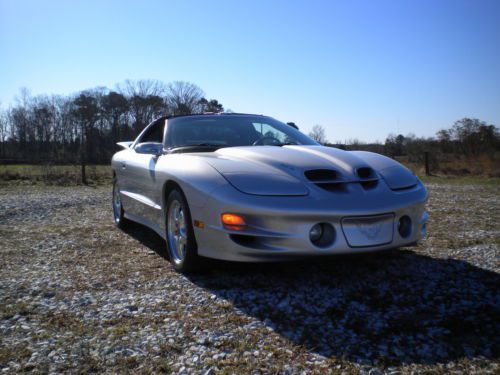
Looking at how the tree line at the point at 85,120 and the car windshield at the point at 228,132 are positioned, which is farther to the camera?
the tree line at the point at 85,120

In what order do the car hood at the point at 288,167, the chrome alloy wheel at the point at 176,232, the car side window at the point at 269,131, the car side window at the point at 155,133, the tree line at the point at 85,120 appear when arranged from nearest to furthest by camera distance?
the car hood at the point at 288,167
the chrome alloy wheel at the point at 176,232
the car side window at the point at 269,131
the car side window at the point at 155,133
the tree line at the point at 85,120

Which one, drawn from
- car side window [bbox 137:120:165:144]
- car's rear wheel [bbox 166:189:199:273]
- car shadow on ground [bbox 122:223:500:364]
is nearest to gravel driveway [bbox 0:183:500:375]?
car shadow on ground [bbox 122:223:500:364]

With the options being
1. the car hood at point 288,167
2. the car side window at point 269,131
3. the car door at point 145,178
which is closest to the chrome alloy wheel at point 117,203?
the car door at point 145,178

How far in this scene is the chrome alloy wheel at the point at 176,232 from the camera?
141 inches

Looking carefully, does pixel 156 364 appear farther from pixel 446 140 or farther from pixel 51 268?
pixel 446 140

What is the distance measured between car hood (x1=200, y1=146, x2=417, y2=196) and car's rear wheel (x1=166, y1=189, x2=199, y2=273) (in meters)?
0.47

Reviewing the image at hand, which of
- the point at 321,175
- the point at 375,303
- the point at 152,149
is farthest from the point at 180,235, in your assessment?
the point at 375,303

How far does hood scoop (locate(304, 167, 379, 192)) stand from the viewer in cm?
309

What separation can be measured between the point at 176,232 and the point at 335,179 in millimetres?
1473

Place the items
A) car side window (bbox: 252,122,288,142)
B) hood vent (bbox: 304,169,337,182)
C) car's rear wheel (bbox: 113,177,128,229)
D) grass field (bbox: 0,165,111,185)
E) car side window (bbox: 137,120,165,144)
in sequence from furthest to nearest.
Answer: grass field (bbox: 0,165,111,185)
car's rear wheel (bbox: 113,177,128,229)
car side window (bbox: 137,120,165,144)
car side window (bbox: 252,122,288,142)
hood vent (bbox: 304,169,337,182)

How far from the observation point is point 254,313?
2682 millimetres

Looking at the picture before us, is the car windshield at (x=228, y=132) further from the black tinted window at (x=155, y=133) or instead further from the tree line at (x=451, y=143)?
the tree line at (x=451, y=143)

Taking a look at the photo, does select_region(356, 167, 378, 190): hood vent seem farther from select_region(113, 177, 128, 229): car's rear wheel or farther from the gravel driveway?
select_region(113, 177, 128, 229): car's rear wheel

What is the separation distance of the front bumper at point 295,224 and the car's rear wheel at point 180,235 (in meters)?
0.34
